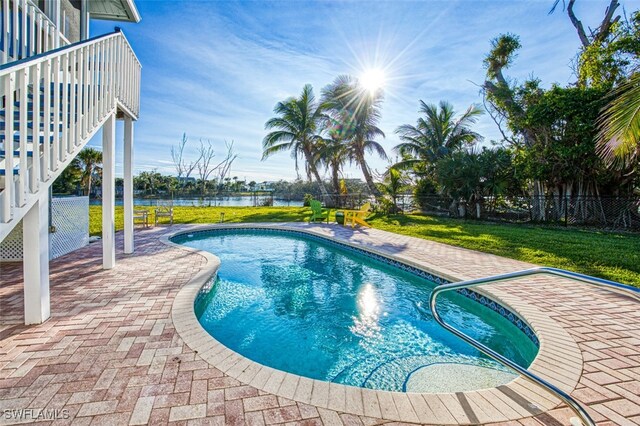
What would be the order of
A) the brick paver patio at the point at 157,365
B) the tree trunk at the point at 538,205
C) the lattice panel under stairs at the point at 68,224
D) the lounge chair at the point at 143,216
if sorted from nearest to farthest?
1. the brick paver patio at the point at 157,365
2. the lattice panel under stairs at the point at 68,224
3. the lounge chair at the point at 143,216
4. the tree trunk at the point at 538,205

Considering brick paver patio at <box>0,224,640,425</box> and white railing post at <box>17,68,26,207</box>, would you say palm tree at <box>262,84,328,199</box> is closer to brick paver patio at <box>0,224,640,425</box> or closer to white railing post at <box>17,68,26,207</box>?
brick paver patio at <box>0,224,640,425</box>

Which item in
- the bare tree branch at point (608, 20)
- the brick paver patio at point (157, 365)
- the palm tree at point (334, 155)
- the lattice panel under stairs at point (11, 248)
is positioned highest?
the bare tree branch at point (608, 20)

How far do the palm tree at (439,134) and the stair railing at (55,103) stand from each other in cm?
1513

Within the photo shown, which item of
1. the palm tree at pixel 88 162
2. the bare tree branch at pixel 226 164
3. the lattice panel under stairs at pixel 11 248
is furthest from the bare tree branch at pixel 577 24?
the palm tree at pixel 88 162

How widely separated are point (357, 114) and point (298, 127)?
4.19m

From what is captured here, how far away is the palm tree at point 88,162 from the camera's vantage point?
2836 centimetres

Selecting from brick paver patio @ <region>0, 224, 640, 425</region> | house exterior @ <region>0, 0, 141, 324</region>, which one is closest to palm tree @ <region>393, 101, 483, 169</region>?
brick paver patio @ <region>0, 224, 640, 425</region>

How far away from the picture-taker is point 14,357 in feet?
8.18

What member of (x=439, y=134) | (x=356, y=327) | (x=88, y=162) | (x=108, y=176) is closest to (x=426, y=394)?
(x=356, y=327)

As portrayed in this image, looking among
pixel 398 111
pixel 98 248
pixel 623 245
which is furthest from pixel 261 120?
pixel 623 245

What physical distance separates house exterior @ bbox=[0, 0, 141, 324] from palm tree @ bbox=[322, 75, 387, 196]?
13248mm

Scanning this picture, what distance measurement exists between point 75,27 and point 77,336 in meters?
7.14

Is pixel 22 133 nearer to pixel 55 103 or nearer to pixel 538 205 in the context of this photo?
pixel 55 103

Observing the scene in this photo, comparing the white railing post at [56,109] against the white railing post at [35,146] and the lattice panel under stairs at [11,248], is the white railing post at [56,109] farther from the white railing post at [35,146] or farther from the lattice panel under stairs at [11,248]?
the lattice panel under stairs at [11,248]
